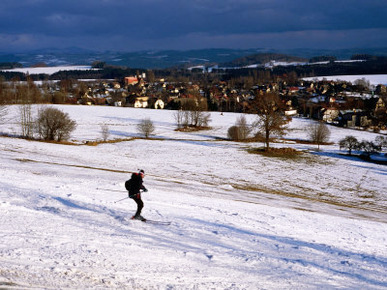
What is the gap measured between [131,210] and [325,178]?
85.4 feet

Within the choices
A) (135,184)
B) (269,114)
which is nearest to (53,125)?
(269,114)

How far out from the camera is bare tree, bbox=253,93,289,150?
51250 mm

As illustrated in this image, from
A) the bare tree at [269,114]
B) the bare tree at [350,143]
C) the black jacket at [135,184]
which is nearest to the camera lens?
the black jacket at [135,184]

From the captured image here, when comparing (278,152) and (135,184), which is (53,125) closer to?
(278,152)

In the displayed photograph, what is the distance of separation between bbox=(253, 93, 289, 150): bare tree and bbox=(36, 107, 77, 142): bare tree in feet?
90.3

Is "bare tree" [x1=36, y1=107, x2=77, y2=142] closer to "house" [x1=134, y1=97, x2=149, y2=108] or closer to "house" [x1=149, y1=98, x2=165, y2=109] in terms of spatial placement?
"house" [x1=149, y1=98, x2=165, y2=109]

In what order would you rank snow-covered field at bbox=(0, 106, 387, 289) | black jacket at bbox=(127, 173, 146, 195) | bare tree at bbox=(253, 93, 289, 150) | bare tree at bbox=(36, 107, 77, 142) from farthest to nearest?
bare tree at bbox=(253, 93, 289, 150) < bare tree at bbox=(36, 107, 77, 142) < black jacket at bbox=(127, 173, 146, 195) < snow-covered field at bbox=(0, 106, 387, 289)

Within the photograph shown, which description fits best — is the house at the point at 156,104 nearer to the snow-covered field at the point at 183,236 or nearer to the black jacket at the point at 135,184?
the snow-covered field at the point at 183,236

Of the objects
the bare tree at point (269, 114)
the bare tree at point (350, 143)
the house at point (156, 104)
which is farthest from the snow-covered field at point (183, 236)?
the house at point (156, 104)

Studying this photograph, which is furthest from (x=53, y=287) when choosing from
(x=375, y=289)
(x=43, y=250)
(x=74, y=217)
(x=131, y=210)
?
(x=375, y=289)

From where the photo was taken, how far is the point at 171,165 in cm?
3731

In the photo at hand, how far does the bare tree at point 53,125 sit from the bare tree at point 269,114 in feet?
90.3

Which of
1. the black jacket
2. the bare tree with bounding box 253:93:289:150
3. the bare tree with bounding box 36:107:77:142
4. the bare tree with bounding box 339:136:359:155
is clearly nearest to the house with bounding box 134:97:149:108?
the bare tree with bounding box 36:107:77:142

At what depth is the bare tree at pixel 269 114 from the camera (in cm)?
5125
